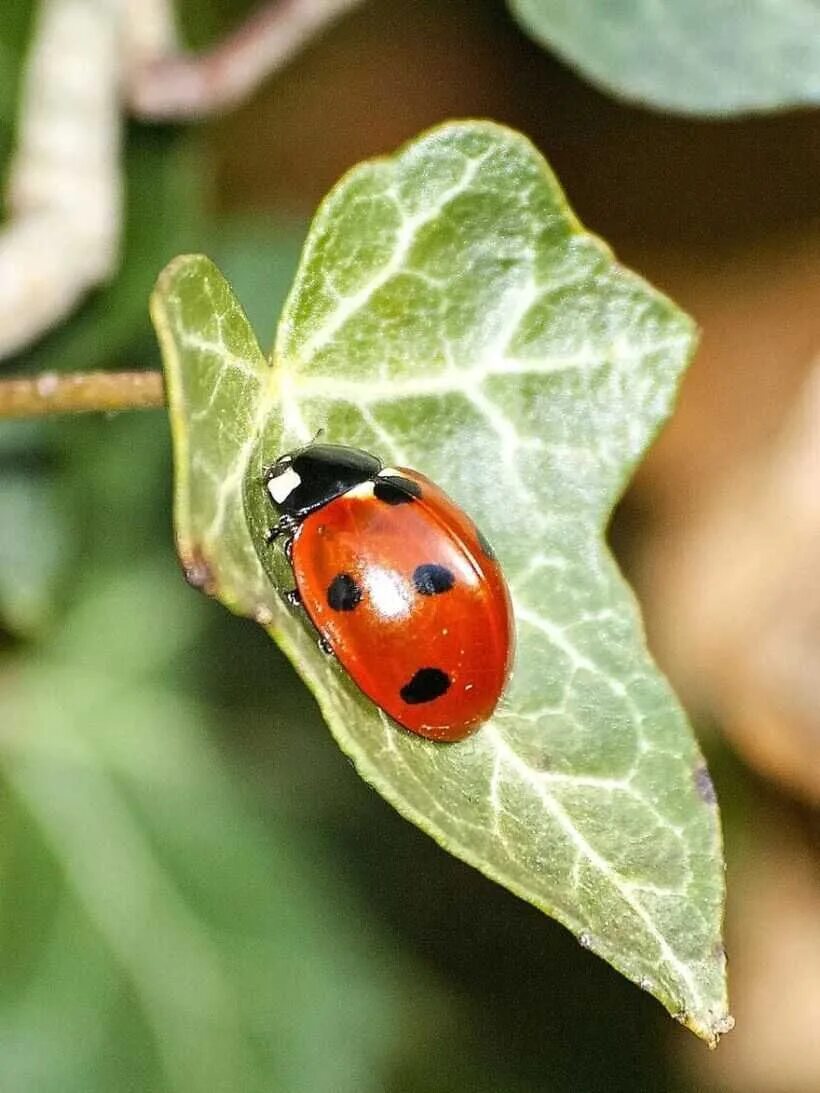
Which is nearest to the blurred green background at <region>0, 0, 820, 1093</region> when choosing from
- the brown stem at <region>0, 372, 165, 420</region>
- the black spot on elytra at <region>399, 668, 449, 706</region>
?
the brown stem at <region>0, 372, 165, 420</region>

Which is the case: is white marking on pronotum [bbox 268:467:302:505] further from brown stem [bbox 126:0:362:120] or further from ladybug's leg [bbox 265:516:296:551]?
brown stem [bbox 126:0:362:120]

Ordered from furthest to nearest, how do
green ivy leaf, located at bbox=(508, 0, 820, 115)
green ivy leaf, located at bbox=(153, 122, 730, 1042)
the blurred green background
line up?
1. the blurred green background
2. green ivy leaf, located at bbox=(508, 0, 820, 115)
3. green ivy leaf, located at bbox=(153, 122, 730, 1042)

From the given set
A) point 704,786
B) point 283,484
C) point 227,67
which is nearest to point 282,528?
point 283,484

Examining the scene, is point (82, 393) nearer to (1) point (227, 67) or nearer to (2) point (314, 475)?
(2) point (314, 475)

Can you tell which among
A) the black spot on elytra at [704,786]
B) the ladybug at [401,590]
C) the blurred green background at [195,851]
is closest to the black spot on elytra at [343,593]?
the ladybug at [401,590]

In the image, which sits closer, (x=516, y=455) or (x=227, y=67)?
(x=516, y=455)

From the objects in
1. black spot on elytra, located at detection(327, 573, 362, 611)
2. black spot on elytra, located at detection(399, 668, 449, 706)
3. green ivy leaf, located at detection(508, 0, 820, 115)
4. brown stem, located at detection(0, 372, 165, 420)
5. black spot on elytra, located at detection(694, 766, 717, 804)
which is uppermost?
green ivy leaf, located at detection(508, 0, 820, 115)

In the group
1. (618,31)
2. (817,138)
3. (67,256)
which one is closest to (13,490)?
(67,256)
